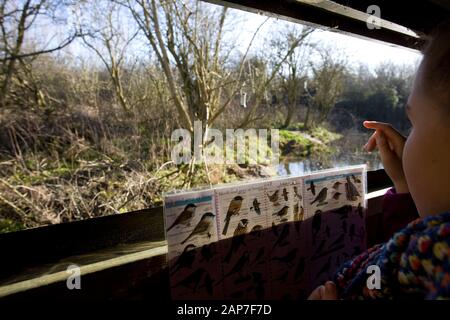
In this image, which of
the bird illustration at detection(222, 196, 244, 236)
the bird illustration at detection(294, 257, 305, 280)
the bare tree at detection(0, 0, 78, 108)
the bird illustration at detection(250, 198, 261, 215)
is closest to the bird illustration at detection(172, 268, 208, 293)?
the bird illustration at detection(222, 196, 244, 236)

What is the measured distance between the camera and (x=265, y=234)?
80 cm

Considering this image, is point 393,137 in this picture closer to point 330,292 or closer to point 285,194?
point 285,194

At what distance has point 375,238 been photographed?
1095mm

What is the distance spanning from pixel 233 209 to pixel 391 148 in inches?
21.1

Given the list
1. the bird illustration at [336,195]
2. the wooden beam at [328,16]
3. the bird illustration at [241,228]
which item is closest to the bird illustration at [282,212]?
the bird illustration at [241,228]

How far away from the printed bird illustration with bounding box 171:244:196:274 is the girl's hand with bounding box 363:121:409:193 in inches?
25.6

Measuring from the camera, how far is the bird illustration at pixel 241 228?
0.75 meters

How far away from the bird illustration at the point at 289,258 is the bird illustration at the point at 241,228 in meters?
0.15

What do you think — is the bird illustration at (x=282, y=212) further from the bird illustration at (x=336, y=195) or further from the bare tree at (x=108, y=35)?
the bare tree at (x=108, y=35)

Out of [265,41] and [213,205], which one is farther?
[265,41]

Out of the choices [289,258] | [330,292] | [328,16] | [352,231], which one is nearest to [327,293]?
[330,292]
